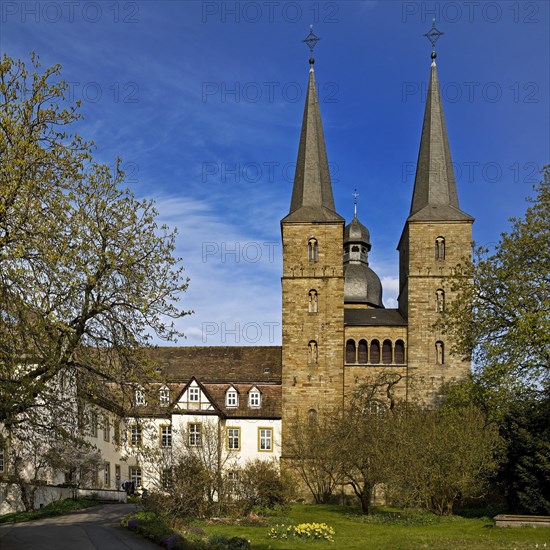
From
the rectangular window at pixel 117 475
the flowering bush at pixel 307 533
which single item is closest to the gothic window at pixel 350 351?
the rectangular window at pixel 117 475

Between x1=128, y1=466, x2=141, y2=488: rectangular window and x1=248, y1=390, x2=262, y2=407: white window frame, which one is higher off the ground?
x1=248, y1=390, x2=262, y2=407: white window frame

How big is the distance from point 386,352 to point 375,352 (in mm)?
741

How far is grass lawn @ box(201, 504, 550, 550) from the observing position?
20.5 meters

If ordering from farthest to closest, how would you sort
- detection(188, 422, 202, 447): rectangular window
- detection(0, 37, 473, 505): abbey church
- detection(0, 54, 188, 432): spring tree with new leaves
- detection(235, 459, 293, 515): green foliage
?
detection(0, 37, 473, 505): abbey church
detection(188, 422, 202, 447): rectangular window
detection(235, 459, 293, 515): green foliage
detection(0, 54, 188, 432): spring tree with new leaves

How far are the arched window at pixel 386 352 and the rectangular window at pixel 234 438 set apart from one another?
1124cm

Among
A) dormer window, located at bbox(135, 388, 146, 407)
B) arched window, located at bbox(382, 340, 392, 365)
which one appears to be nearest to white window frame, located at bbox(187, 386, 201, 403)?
arched window, located at bbox(382, 340, 392, 365)

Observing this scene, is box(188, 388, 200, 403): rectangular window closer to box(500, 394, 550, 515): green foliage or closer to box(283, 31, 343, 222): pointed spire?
box(283, 31, 343, 222): pointed spire

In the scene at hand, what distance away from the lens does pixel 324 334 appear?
50094 mm

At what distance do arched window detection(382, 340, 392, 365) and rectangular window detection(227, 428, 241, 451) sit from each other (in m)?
11.2

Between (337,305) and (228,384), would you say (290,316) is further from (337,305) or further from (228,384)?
(228,384)

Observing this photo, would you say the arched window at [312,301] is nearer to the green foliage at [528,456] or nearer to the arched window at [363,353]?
the arched window at [363,353]

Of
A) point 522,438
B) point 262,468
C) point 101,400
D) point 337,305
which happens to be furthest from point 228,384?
point 101,400

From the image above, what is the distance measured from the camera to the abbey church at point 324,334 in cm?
4931

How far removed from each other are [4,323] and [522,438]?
23.6 meters
